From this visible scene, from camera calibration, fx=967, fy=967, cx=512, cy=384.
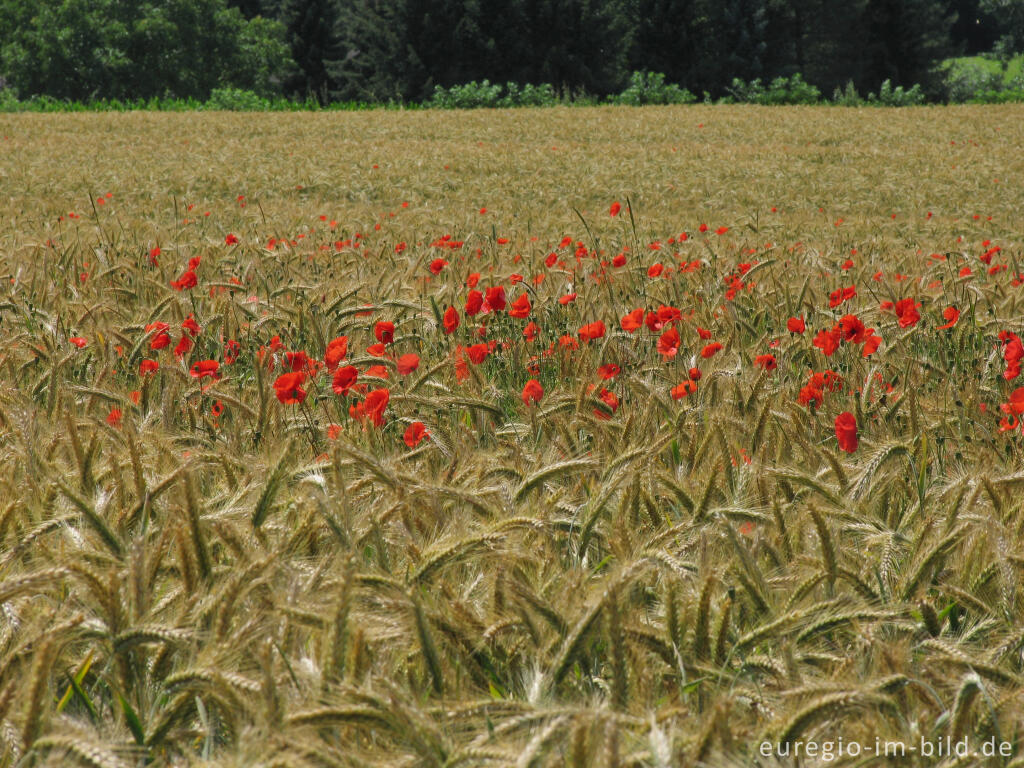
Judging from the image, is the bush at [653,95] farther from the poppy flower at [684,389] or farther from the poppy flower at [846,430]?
the poppy flower at [846,430]

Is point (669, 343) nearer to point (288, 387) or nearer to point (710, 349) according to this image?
point (710, 349)

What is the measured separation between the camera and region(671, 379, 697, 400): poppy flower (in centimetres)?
216

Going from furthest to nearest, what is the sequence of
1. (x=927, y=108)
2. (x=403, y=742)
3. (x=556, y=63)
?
(x=556, y=63) < (x=927, y=108) < (x=403, y=742)

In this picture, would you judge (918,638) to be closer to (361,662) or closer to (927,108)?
(361,662)

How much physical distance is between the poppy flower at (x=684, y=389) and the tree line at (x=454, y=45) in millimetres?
32464

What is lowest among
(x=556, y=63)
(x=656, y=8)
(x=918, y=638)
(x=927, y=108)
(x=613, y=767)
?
(x=918, y=638)

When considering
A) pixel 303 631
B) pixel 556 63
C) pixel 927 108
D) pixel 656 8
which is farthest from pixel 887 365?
pixel 656 8

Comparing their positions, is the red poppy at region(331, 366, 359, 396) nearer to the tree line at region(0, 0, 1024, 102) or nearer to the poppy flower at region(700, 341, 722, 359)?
the poppy flower at region(700, 341, 722, 359)

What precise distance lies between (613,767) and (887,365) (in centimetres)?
211

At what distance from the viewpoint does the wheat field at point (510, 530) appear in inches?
37.7

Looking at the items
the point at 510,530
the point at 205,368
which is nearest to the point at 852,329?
the point at 510,530

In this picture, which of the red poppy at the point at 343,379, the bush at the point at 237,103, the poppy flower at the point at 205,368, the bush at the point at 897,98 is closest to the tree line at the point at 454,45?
the bush at the point at 237,103

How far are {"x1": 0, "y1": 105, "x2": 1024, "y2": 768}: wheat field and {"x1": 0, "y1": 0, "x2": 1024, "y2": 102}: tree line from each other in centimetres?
3190

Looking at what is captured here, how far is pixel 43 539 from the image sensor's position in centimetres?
132
